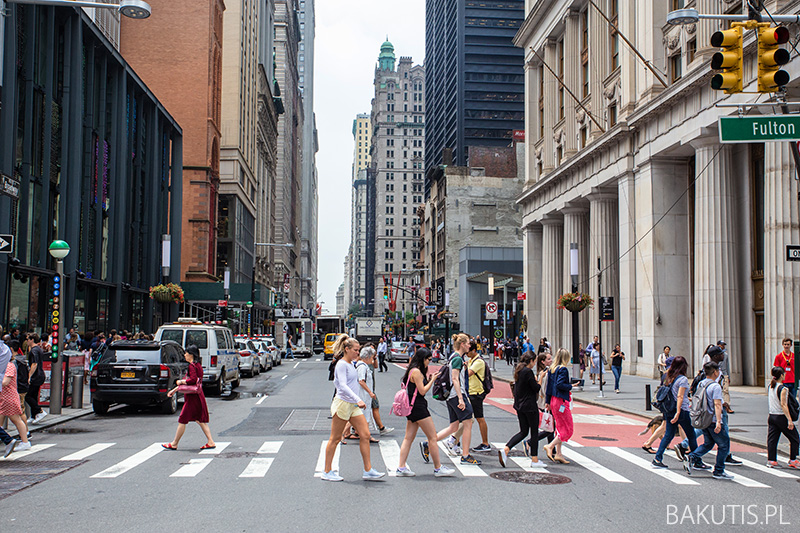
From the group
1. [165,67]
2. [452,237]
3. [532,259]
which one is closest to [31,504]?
[532,259]

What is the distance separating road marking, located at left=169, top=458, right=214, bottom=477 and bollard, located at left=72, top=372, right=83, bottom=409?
870cm

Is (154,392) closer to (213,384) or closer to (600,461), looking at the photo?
(213,384)

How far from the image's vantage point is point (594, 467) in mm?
11422

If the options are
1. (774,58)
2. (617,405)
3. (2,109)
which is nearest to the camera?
(774,58)

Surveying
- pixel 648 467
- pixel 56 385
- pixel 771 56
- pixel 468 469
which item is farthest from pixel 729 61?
pixel 56 385

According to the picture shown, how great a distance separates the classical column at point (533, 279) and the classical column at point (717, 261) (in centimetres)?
2607

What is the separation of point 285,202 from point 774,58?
425ft

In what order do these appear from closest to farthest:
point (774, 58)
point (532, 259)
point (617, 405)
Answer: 1. point (774, 58)
2. point (617, 405)
3. point (532, 259)

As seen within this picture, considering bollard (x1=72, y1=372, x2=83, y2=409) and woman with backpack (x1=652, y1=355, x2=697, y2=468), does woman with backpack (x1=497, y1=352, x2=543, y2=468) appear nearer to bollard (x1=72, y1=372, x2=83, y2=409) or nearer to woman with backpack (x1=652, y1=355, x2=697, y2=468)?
woman with backpack (x1=652, y1=355, x2=697, y2=468)

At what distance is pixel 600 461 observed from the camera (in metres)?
12.1

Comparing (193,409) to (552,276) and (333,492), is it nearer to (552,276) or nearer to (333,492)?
(333,492)

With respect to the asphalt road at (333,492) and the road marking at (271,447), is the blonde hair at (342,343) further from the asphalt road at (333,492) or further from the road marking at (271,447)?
the road marking at (271,447)

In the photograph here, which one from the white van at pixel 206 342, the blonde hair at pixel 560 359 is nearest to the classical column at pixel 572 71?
the white van at pixel 206 342

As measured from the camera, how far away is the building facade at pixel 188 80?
5894cm
